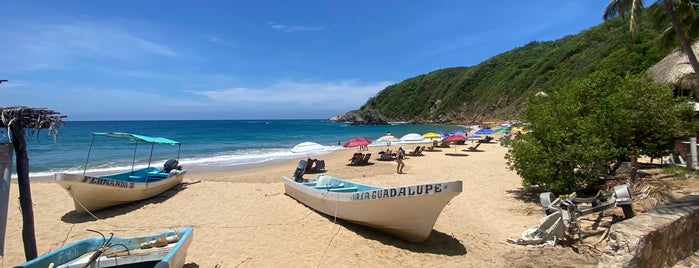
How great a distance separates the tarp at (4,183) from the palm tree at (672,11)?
1362cm

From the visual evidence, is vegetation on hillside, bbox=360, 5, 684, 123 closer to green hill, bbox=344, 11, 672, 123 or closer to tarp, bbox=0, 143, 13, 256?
green hill, bbox=344, 11, 672, 123

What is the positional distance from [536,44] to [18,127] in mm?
130875

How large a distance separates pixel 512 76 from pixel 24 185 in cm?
9372

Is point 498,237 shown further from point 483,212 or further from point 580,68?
point 580,68

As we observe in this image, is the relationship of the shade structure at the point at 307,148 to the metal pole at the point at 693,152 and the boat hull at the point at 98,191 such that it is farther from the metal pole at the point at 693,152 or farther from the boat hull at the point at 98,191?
the metal pole at the point at 693,152

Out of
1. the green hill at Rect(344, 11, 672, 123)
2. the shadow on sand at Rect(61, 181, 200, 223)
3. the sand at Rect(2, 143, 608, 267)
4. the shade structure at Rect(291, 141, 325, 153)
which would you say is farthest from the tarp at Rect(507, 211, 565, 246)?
the shade structure at Rect(291, 141, 325, 153)

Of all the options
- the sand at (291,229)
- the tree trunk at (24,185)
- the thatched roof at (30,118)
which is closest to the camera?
the thatched roof at (30,118)

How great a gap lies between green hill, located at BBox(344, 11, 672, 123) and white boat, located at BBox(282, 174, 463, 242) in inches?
491

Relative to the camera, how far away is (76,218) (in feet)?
31.5

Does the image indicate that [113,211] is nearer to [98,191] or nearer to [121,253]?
[98,191]

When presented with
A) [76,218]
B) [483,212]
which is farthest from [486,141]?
[76,218]

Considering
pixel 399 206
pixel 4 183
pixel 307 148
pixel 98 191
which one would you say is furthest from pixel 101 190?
pixel 307 148

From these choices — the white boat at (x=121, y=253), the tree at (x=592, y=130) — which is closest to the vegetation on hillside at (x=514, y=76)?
the tree at (x=592, y=130)

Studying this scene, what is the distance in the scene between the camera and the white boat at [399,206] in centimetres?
646
